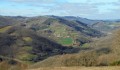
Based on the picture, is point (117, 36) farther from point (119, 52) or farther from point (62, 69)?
point (62, 69)

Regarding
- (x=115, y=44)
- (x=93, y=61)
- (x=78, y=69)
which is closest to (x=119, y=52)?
(x=115, y=44)

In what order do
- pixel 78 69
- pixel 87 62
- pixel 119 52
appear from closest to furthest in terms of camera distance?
pixel 78 69 → pixel 87 62 → pixel 119 52

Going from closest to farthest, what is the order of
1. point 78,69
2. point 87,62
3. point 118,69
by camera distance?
1. point 118,69
2. point 78,69
3. point 87,62

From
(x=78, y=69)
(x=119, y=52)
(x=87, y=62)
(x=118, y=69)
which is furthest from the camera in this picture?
(x=119, y=52)

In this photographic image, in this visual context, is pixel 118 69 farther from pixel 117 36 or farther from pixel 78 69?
pixel 117 36

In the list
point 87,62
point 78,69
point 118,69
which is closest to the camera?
point 118,69

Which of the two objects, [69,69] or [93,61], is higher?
[69,69]

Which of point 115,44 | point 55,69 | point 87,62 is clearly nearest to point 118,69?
point 55,69

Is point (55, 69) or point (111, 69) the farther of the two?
point (55, 69)

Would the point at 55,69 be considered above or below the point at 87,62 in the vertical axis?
above
